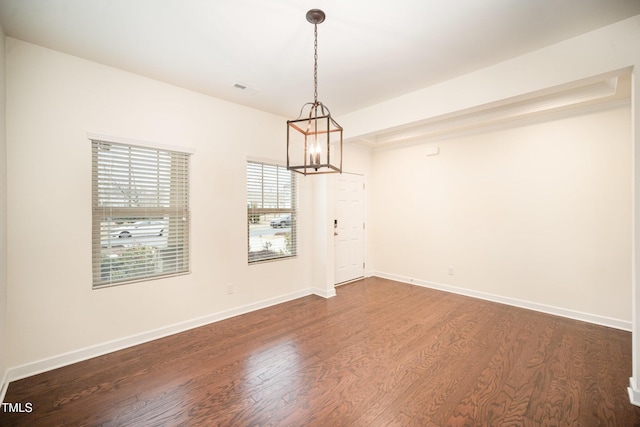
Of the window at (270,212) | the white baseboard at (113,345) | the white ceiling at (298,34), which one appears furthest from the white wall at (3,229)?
the window at (270,212)

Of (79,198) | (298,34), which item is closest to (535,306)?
(298,34)

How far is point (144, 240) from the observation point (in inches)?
116

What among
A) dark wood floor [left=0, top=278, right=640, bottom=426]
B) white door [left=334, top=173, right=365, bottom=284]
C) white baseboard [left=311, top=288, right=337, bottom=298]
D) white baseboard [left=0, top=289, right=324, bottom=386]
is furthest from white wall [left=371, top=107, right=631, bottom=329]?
white baseboard [left=0, top=289, right=324, bottom=386]

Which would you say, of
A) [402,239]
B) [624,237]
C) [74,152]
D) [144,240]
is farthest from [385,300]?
[74,152]

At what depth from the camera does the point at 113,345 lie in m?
2.73

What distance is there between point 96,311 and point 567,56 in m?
4.95

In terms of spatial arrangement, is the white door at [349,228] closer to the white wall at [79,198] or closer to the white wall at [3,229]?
the white wall at [79,198]

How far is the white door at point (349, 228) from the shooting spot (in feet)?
16.7

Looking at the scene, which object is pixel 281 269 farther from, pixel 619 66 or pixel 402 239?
pixel 619 66

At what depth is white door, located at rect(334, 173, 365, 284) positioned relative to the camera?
510 cm

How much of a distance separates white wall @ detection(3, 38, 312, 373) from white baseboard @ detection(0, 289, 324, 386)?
4cm

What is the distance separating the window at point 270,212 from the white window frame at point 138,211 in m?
0.88

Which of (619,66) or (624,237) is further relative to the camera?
(624,237)

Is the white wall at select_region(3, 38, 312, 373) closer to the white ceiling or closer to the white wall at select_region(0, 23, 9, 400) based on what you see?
the white wall at select_region(0, 23, 9, 400)
